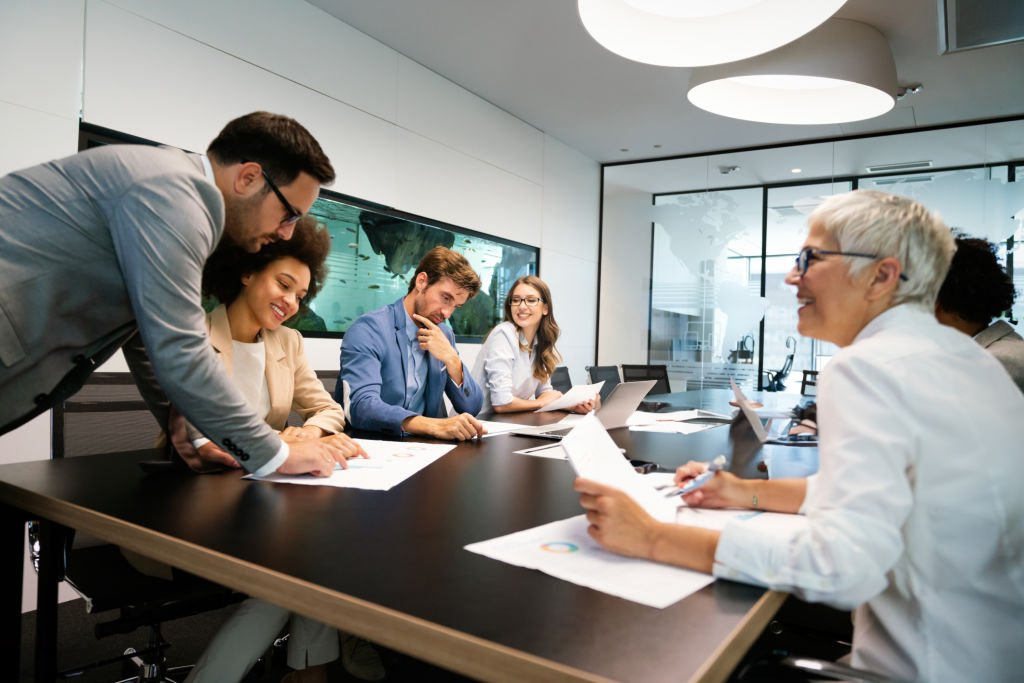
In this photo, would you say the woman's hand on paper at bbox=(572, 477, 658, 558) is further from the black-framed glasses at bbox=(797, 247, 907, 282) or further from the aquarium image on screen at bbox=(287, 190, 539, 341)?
the aquarium image on screen at bbox=(287, 190, 539, 341)

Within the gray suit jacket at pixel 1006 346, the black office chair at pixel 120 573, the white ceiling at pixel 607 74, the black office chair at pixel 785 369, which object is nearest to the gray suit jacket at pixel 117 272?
the black office chair at pixel 120 573

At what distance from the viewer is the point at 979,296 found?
2613 mm

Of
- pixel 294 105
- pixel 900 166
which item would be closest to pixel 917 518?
pixel 294 105

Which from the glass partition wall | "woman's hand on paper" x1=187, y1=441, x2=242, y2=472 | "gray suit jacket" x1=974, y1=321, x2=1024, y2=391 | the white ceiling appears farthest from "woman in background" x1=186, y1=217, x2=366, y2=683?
the glass partition wall

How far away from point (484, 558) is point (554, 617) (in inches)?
8.1

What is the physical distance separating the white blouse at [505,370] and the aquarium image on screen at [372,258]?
1285 mm

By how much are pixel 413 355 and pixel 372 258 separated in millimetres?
2489

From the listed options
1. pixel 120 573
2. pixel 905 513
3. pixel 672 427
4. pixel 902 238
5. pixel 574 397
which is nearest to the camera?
pixel 905 513

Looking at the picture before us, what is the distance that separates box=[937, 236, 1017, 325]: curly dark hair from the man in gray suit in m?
2.57

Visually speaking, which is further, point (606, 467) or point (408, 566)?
point (606, 467)

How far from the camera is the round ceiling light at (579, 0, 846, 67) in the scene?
2.74 metres

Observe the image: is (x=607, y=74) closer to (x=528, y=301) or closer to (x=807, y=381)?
(x=528, y=301)

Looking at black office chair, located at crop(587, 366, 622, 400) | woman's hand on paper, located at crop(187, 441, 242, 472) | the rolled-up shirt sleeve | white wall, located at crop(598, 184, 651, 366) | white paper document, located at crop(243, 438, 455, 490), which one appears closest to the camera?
white paper document, located at crop(243, 438, 455, 490)

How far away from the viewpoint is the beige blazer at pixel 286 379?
2016 millimetres
